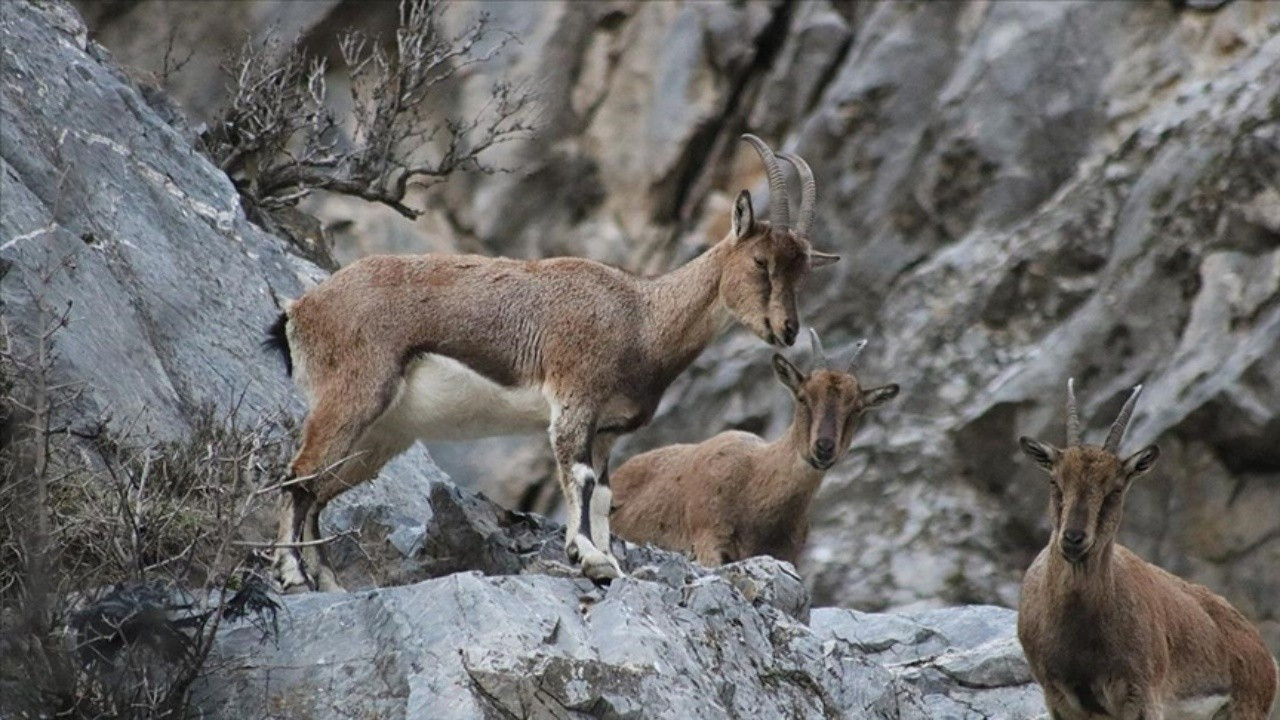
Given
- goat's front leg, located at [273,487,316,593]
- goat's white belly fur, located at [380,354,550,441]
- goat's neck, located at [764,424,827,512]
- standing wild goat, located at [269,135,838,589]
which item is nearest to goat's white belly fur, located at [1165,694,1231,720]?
standing wild goat, located at [269,135,838,589]

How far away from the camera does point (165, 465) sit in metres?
8.98

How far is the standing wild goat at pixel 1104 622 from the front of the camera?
35.1 ft

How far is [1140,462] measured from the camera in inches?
434

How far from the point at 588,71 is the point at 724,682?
1740cm

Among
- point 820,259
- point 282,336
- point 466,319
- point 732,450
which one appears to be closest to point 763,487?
point 732,450

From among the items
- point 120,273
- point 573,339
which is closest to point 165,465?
point 573,339

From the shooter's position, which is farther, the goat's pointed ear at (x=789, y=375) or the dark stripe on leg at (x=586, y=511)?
the goat's pointed ear at (x=789, y=375)

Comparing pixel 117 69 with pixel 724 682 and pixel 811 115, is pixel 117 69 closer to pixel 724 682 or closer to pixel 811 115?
pixel 724 682

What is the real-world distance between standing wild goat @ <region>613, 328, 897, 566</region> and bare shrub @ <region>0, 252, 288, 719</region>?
4.88 meters

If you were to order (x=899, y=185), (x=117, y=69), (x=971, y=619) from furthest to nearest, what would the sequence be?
1. (x=899, y=185)
2. (x=117, y=69)
3. (x=971, y=619)

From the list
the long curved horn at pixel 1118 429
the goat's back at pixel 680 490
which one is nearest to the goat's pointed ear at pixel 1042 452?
the long curved horn at pixel 1118 429

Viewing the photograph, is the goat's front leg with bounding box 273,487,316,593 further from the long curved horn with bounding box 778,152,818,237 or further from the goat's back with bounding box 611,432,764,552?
the goat's back with bounding box 611,432,764,552

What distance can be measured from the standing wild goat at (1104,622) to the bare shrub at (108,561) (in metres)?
3.95

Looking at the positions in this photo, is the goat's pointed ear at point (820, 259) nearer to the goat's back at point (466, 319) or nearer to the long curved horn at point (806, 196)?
the long curved horn at point (806, 196)
